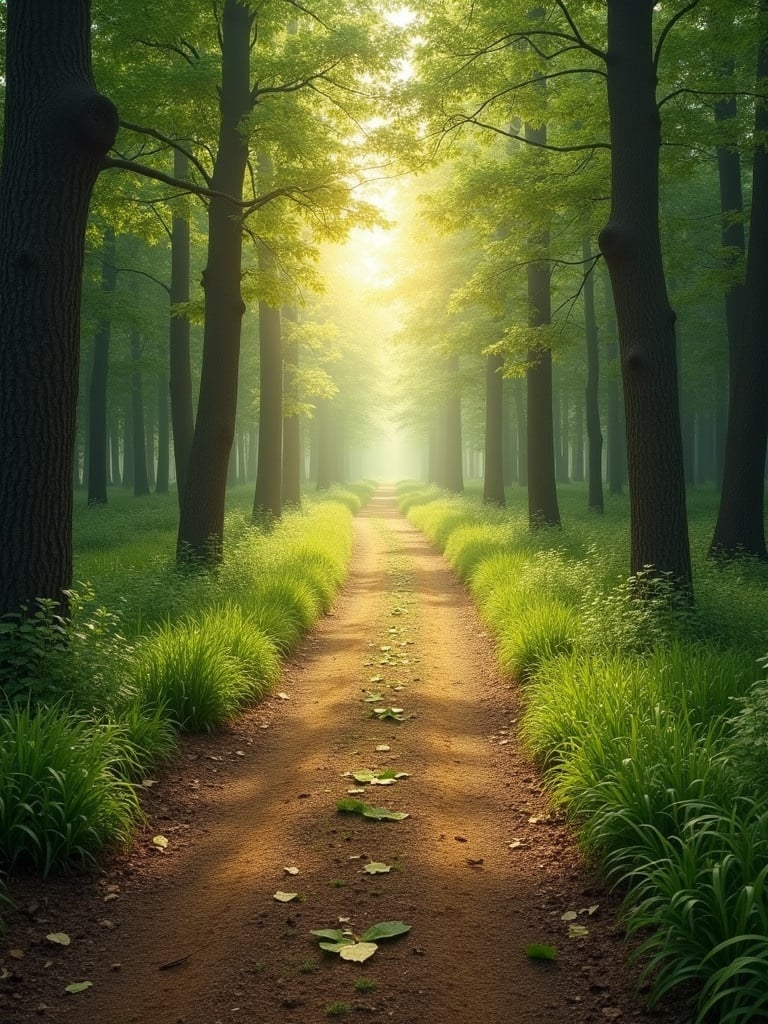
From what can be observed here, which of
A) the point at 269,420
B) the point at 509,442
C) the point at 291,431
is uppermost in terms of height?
the point at 509,442

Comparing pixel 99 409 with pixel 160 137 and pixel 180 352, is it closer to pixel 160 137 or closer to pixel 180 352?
pixel 180 352

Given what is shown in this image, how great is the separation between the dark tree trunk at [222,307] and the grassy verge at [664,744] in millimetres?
4269

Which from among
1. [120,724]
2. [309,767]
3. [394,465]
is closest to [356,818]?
[309,767]

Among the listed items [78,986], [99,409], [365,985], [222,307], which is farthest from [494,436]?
[78,986]

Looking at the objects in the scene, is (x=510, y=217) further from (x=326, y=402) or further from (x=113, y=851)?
(x=326, y=402)

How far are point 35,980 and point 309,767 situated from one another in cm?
257

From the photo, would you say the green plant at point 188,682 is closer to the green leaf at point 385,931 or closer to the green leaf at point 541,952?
the green leaf at point 385,931

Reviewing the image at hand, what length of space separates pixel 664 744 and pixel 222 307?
339 inches

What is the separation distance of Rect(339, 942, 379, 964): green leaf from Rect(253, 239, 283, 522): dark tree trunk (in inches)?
546

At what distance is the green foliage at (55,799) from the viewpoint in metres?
3.92

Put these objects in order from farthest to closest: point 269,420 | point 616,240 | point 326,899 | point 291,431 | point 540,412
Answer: point 291,431
point 269,420
point 540,412
point 616,240
point 326,899

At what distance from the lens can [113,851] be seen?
A: 4.29 metres

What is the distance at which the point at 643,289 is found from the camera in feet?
25.4

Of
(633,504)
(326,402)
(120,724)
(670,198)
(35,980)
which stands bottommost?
(35,980)
